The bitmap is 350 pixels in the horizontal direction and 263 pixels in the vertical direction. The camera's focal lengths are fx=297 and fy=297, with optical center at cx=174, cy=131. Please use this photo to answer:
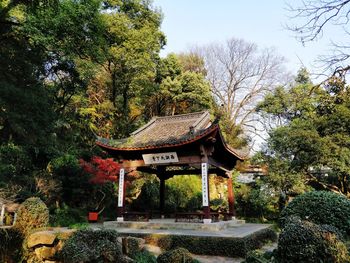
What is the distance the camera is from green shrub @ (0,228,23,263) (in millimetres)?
7039

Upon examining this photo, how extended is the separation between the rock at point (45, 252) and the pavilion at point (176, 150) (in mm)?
5350

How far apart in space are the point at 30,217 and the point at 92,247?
9.25 feet

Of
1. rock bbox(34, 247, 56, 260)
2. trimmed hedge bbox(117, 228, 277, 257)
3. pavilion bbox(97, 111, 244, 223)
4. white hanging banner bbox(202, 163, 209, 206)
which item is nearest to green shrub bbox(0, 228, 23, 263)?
rock bbox(34, 247, 56, 260)

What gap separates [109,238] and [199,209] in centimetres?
1280

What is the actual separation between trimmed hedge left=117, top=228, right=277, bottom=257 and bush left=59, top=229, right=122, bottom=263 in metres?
3.27

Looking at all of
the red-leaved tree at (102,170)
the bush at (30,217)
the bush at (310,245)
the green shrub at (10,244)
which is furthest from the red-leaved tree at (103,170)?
the bush at (310,245)

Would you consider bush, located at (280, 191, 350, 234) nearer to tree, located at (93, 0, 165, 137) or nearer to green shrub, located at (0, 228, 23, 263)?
green shrub, located at (0, 228, 23, 263)

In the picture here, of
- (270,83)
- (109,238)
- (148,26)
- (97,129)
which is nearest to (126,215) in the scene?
(109,238)

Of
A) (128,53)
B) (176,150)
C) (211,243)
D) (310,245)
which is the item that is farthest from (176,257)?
(128,53)

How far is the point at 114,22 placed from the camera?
19359 mm

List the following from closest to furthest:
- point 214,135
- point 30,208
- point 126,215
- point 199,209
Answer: point 30,208
point 214,135
point 126,215
point 199,209

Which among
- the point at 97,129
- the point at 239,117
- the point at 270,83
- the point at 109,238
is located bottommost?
the point at 109,238

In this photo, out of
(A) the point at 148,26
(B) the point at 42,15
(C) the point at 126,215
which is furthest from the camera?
(A) the point at 148,26

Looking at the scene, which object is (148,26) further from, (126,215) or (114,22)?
(126,215)
